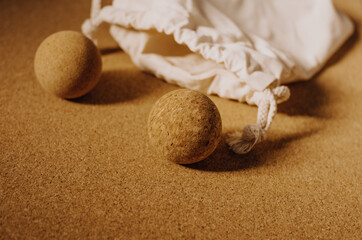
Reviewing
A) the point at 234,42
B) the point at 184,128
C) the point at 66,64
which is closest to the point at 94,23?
the point at 66,64

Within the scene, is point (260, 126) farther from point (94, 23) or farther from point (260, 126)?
point (94, 23)

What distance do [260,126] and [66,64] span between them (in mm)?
709

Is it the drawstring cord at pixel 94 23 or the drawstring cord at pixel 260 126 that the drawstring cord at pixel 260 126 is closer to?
the drawstring cord at pixel 260 126

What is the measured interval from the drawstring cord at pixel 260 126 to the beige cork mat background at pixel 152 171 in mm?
41

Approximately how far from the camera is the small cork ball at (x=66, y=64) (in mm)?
1145

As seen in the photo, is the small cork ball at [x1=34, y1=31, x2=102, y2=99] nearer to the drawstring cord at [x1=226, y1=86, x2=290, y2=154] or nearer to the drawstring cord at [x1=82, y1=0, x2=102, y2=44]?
the drawstring cord at [x1=82, y1=0, x2=102, y2=44]

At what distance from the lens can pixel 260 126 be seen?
1.13 metres

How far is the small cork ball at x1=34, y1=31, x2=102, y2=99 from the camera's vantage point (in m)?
1.14

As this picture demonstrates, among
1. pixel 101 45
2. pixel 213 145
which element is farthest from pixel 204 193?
pixel 101 45

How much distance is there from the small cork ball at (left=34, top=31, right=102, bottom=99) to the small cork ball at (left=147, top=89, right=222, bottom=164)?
34 cm

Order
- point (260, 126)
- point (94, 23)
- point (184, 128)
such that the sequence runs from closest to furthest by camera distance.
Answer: point (184, 128)
point (260, 126)
point (94, 23)

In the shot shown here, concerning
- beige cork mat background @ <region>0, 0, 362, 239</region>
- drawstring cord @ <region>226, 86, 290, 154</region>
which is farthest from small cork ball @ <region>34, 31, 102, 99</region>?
drawstring cord @ <region>226, 86, 290, 154</region>

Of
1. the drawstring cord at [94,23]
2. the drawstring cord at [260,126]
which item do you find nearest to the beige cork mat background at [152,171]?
the drawstring cord at [260,126]

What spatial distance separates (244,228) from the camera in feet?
2.94
